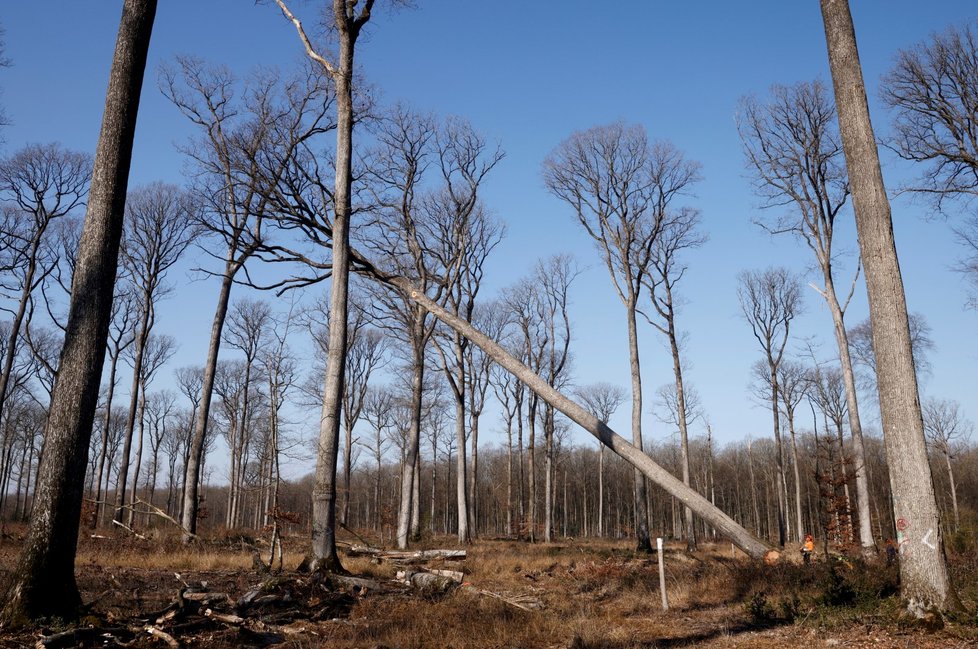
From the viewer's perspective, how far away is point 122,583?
9.11m

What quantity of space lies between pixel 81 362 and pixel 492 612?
542cm

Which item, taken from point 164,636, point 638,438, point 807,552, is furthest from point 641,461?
point 638,438

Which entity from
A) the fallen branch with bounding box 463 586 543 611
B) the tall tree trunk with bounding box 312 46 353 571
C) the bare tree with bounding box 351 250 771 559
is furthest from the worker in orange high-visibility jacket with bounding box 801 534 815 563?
the tall tree trunk with bounding box 312 46 353 571

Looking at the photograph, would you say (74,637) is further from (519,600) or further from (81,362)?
(519,600)

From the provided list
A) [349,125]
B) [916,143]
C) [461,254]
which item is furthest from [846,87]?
[461,254]

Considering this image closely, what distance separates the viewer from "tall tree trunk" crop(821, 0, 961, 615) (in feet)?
22.1

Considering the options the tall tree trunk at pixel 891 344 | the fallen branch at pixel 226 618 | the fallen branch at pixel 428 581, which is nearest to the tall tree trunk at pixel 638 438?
the fallen branch at pixel 428 581

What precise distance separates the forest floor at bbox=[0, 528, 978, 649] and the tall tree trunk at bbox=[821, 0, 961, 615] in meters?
0.46

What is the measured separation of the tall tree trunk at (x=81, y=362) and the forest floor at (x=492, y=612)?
497mm

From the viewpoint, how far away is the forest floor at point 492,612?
6.29 metres

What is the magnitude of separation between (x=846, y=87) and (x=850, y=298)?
1331 cm

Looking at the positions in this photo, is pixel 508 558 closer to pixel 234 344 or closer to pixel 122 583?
pixel 122 583

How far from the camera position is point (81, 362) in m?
6.52

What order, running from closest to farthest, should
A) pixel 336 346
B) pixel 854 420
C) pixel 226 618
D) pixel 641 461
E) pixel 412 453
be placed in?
pixel 226 618 < pixel 641 461 < pixel 336 346 < pixel 854 420 < pixel 412 453
